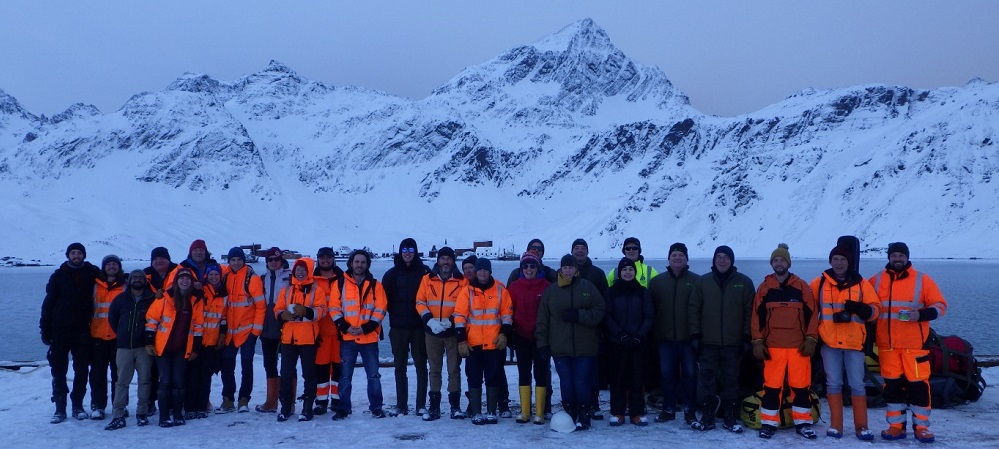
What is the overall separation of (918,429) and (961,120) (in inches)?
3935

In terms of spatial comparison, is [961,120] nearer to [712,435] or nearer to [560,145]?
[560,145]

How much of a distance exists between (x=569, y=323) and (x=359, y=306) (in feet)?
7.84

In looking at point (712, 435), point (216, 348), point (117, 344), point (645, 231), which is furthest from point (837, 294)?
point (645, 231)

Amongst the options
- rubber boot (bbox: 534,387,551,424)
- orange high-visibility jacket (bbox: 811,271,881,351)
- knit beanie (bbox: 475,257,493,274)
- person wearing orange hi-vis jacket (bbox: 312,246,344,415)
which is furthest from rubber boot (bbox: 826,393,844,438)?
person wearing orange hi-vis jacket (bbox: 312,246,344,415)

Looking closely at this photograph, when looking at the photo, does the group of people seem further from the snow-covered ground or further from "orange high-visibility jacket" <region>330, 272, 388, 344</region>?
the snow-covered ground

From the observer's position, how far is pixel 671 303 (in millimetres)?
7039

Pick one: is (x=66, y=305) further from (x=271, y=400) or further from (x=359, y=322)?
(x=359, y=322)

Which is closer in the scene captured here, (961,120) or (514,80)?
(961,120)

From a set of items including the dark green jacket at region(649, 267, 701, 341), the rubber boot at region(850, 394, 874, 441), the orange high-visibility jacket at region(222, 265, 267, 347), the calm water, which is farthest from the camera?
the calm water

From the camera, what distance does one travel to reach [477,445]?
618cm

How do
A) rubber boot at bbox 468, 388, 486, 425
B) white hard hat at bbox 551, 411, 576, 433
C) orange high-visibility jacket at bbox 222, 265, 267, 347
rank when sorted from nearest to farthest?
white hard hat at bbox 551, 411, 576, 433 < rubber boot at bbox 468, 388, 486, 425 < orange high-visibility jacket at bbox 222, 265, 267, 347

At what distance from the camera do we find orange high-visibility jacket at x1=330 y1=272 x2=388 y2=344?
742cm

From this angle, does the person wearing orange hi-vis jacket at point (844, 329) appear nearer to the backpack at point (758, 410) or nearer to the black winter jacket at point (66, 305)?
the backpack at point (758, 410)

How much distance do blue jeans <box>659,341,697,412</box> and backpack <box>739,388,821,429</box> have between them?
522 mm
